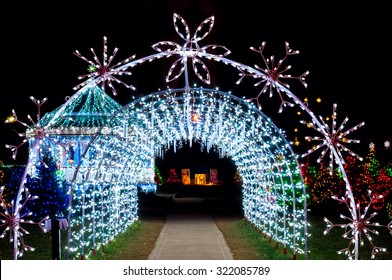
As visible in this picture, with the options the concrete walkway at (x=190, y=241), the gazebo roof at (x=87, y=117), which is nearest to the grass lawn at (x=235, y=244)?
the concrete walkway at (x=190, y=241)

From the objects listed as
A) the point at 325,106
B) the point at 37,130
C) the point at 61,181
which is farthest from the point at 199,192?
the point at 37,130

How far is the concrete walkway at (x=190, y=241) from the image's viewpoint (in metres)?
11.0

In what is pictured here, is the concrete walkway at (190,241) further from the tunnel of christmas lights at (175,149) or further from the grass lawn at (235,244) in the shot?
the tunnel of christmas lights at (175,149)

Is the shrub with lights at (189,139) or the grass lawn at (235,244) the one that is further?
the grass lawn at (235,244)

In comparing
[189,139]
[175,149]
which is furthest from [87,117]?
[175,149]

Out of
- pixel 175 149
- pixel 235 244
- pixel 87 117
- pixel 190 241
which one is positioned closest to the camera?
pixel 175 149

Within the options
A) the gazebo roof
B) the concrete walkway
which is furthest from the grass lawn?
the gazebo roof

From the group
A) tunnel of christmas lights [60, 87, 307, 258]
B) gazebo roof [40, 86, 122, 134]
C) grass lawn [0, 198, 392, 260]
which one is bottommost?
grass lawn [0, 198, 392, 260]

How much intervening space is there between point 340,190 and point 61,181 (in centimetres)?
1254

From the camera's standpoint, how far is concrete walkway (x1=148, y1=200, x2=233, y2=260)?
10953 mm

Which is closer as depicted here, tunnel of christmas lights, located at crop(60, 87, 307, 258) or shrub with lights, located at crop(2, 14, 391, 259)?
shrub with lights, located at crop(2, 14, 391, 259)

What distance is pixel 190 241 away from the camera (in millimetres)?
13195

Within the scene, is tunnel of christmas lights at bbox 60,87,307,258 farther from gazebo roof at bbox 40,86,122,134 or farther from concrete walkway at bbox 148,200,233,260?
gazebo roof at bbox 40,86,122,134

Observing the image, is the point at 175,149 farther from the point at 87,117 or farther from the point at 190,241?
the point at 87,117
